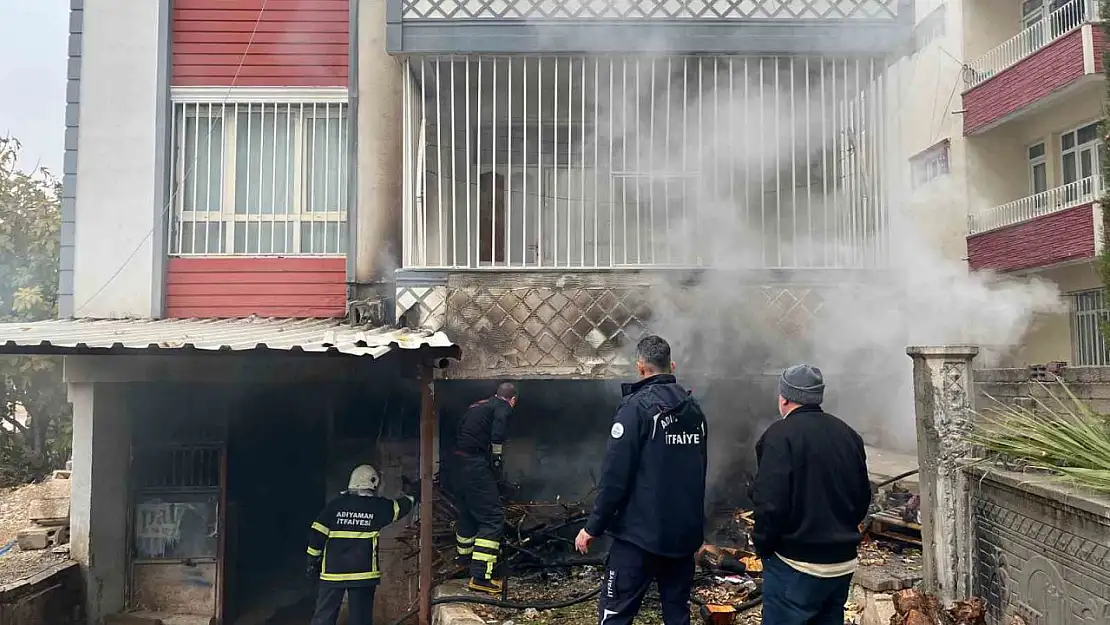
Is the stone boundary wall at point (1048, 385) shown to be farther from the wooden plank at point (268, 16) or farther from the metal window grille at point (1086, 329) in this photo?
the wooden plank at point (268, 16)

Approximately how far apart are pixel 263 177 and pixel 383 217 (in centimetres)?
169

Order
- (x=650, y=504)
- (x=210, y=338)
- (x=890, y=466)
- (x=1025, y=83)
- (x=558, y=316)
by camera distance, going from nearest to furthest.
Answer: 1. (x=650, y=504)
2. (x=210, y=338)
3. (x=558, y=316)
4. (x=890, y=466)
5. (x=1025, y=83)

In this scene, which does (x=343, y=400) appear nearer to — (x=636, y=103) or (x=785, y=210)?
(x=636, y=103)

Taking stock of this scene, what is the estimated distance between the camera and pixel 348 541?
20.1ft

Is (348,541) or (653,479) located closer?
(653,479)

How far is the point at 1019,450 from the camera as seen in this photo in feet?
15.5

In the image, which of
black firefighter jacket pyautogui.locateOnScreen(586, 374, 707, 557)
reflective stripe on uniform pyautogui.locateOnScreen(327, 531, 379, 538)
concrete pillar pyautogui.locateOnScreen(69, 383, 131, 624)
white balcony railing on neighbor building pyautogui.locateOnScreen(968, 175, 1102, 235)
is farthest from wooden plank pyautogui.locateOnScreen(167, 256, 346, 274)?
white balcony railing on neighbor building pyautogui.locateOnScreen(968, 175, 1102, 235)

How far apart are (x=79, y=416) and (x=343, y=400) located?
277cm

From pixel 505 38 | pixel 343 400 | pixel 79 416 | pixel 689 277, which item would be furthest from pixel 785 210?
pixel 79 416

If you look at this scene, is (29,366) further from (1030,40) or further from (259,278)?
(1030,40)

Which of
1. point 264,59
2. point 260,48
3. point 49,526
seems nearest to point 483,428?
point 264,59

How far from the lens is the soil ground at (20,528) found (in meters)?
7.38

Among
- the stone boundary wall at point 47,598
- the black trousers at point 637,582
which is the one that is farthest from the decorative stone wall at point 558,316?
the stone boundary wall at point 47,598

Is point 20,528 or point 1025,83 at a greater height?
point 1025,83
